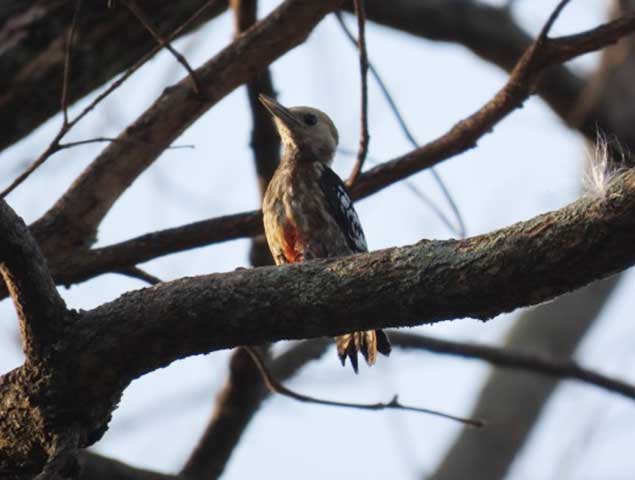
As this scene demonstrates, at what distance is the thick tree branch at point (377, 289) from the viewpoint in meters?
3.04

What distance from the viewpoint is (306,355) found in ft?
21.1

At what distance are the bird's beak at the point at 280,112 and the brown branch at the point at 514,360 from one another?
137 centimetres

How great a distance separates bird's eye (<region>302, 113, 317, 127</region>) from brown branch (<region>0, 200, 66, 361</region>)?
3.81m

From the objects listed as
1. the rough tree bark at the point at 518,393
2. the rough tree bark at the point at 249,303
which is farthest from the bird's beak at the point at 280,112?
the rough tree bark at the point at 518,393

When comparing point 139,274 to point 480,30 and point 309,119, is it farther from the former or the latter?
point 480,30

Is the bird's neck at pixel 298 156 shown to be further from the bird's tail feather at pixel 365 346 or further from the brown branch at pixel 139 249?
the brown branch at pixel 139 249

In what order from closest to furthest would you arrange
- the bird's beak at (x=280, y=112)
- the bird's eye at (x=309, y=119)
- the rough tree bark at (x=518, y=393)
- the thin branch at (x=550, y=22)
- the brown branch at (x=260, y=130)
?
the thin branch at (x=550, y=22) < the brown branch at (x=260, y=130) < the bird's beak at (x=280, y=112) < the bird's eye at (x=309, y=119) < the rough tree bark at (x=518, y=393)

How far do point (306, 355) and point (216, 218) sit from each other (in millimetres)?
1521

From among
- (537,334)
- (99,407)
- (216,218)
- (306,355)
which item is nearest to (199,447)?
(306,355)

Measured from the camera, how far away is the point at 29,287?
3539 mm

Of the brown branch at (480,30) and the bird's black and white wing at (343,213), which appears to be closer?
the bird's black and white wing at (343,213)

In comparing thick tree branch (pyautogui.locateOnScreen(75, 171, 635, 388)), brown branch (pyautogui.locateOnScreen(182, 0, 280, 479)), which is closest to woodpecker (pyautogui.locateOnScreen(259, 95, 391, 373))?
brown branch (pyautogui.locateOnScreen(182, 0, 280, 479))

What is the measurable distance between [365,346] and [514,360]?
1349 mm

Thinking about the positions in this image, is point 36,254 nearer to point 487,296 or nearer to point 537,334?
point 487,296
